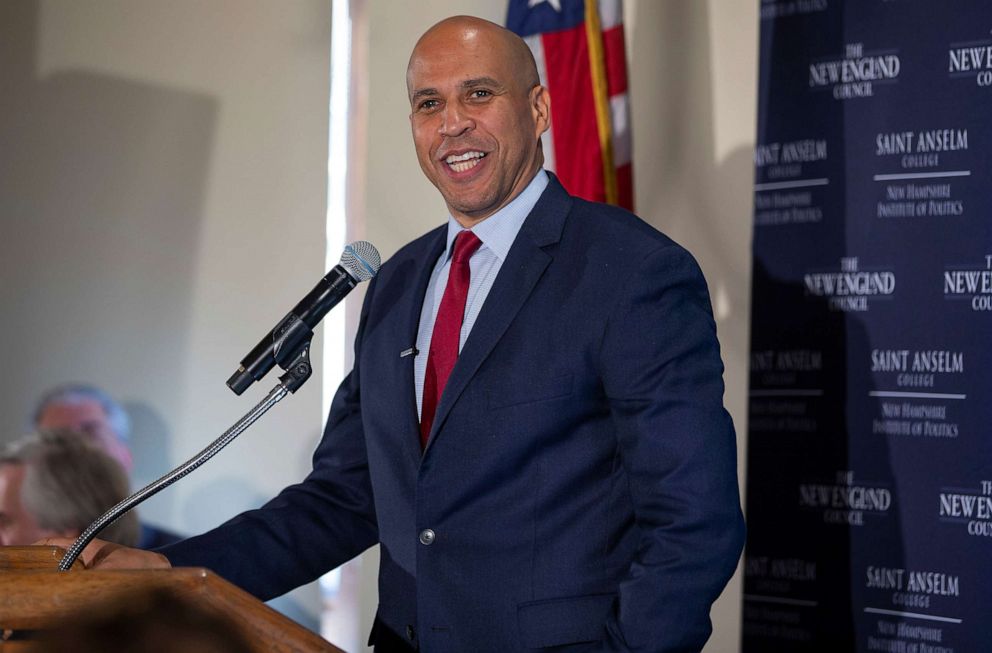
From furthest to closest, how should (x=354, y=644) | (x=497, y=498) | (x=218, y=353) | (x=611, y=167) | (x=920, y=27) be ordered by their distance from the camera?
(x=218, y=353)
(x=354, y=644)
(x=611, y=167)
(x=920, y=27)
(x=497, y=498)

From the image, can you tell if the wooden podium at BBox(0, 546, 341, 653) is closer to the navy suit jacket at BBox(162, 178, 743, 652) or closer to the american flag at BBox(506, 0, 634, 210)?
the navy suit jacket at BBox(162, 178, 743, 652)

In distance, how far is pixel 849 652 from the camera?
2.84 m

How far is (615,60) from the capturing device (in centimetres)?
341

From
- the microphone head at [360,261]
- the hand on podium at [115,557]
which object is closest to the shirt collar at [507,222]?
the microphone head at [360,261]

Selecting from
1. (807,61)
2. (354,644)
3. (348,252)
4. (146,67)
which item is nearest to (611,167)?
(807,61)

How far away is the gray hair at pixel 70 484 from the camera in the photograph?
3.03 metres

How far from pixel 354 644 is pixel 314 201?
1.86m

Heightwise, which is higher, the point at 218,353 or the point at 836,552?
the point at 218,353

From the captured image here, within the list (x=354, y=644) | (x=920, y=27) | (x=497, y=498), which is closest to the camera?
(x=497, y=498)

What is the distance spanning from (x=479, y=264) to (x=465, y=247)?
5cm

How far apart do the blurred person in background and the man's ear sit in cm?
302

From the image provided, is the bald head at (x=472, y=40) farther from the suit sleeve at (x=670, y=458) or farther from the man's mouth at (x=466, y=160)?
the suit sleeve at (x=670, y=458)

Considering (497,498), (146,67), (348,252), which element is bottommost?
(497,498)

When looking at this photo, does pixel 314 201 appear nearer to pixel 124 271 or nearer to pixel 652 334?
pixel 124 271
